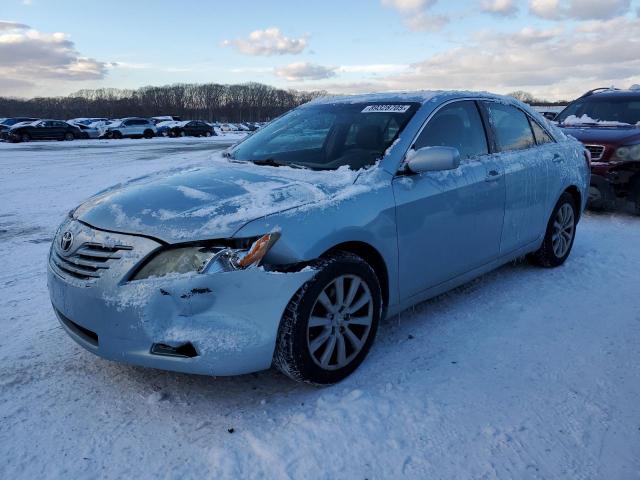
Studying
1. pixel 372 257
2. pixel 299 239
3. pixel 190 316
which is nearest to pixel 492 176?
pixel 372 257

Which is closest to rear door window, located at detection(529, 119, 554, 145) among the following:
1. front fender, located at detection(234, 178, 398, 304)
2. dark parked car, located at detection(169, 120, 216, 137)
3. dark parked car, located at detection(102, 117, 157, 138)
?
front fender, located at detection(234, 178, 398, 304)

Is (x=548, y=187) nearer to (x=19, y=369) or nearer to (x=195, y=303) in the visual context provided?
(x=195, y=303)

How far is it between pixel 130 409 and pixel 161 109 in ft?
406

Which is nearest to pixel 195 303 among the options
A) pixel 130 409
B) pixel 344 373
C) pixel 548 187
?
pixel 130 409

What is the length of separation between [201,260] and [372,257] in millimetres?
1083

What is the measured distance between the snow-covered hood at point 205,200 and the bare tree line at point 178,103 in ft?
341

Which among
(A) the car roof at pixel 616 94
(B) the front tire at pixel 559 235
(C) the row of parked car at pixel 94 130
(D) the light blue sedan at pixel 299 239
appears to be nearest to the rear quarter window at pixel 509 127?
(D) the light blue sedan at pixel 299 239

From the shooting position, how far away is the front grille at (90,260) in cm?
269

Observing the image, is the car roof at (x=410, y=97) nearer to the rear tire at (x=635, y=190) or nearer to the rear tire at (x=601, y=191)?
the rear tire at (x=601, y=191)

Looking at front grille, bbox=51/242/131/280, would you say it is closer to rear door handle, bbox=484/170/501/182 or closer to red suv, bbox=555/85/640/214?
rear door handle, bbox=484/170/501/182

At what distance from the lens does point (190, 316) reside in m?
2.54

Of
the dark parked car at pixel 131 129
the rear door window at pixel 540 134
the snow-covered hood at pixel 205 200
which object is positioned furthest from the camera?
the dark parked car at pixel 131 129

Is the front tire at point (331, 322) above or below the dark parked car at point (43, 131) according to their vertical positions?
below

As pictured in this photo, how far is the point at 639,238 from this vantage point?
6320 millimetres
